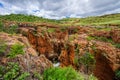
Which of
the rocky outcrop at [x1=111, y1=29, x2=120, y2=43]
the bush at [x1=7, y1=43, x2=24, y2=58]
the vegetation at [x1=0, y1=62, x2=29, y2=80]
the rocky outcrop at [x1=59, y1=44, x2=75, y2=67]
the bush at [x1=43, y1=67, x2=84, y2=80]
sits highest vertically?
the bush at [x1=7, y1=43, x2=24, y2=58]

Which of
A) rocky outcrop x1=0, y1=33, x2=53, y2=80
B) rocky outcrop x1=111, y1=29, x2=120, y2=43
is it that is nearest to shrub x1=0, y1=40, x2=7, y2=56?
rocky outcrop x1=0, y1=33, x2=53, y2=80

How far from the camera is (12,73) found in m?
11.2

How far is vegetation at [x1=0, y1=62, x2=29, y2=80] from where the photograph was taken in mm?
11203

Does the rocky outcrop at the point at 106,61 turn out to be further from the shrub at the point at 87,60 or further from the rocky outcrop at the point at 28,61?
the rocky outcrop at the point at 28,61

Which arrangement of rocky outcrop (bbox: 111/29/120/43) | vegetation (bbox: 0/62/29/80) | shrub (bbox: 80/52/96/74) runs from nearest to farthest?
vegetation (bbox: 0/62/29/80) → shrub (bbox: 80/52/96/74) → rocky outcrop (bbox: 111/29/120/43)

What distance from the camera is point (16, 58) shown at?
477 inches

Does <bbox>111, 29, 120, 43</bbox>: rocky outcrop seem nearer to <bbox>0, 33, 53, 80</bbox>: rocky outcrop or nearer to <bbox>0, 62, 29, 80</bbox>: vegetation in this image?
<bbox>0, 33, 53, 80</bbox>: rocky outcrop

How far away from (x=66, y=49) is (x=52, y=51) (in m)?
23.2

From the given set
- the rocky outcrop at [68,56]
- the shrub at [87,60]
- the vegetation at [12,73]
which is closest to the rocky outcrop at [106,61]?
the shrub at [87,60]

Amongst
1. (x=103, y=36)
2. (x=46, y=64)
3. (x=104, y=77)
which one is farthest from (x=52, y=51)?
(x=46, y=64)

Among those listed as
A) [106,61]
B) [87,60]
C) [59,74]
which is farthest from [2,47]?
[106,61]

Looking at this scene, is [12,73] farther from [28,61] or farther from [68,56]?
[68,56]

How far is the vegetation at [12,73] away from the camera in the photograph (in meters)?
11.2

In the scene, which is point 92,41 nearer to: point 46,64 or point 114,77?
point 114,77
